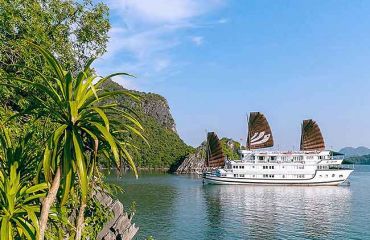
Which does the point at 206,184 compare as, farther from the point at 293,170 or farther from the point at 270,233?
the point at 270,233

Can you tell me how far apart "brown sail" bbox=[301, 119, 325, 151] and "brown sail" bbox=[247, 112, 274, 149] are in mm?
8228

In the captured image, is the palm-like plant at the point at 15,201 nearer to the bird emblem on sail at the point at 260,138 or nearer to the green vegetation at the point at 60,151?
the green vegetation at the point at 60,151

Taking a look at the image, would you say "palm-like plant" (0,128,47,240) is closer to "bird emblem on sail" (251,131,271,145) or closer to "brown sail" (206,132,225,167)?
"bird emblem on sail" (251,131,271,145)

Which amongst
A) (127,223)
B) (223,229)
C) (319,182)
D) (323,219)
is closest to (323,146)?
(319,182)

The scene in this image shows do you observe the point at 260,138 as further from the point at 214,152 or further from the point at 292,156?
the point at 214,152

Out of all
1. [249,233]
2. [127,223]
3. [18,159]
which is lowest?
[249,233]

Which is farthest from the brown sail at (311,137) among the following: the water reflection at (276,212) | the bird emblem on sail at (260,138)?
the water reflection at (276,212)

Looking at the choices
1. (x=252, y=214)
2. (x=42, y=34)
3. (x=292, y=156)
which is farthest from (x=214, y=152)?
(x=42, y=34)

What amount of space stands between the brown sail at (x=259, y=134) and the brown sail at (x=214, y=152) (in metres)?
7.75

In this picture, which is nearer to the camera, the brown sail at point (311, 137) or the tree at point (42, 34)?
the tree at point (42, 34)

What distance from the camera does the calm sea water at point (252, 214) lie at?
3766 centimetres

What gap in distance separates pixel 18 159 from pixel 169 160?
182753 millimetres

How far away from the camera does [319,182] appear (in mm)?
84750

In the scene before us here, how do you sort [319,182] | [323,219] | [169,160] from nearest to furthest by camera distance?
[323,219]
[319,182]
[169,160]
